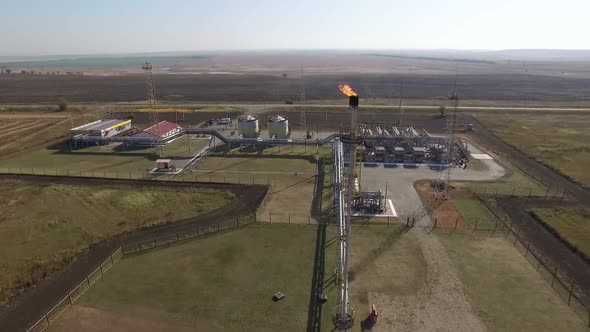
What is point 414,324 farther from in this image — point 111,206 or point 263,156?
point 263,156

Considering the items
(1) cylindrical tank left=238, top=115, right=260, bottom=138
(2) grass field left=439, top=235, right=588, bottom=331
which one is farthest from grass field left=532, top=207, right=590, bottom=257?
(1) cylindrical tank left=238, top=115, right=260, bottom=138

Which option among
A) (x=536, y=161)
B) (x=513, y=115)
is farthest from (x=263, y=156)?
(x=513, y=115)

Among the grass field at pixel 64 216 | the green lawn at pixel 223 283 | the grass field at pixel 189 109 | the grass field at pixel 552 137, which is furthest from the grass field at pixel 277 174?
the grass field at pixel 189 109

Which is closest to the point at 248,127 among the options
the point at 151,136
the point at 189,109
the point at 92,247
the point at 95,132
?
the point at 151,136

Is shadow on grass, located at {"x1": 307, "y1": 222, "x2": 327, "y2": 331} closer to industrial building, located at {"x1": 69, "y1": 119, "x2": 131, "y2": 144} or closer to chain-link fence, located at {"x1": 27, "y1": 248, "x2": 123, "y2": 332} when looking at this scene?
chain-link fence, located at {"x1": 27, "y1": 248, "x2": 123, "y2": 332}

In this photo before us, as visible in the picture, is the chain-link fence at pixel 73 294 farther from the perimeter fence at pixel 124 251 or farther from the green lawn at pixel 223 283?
the green lawn at pixel 223 283

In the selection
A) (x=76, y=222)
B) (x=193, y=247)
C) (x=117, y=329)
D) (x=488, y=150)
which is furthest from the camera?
(x=488, y=150)
